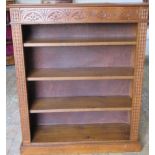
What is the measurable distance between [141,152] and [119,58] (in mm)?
852

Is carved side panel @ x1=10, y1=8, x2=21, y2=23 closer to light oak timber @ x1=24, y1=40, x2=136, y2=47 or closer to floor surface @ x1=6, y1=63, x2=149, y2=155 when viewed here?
light oak timber @ x1=24, y1=40, x2=136, y2=47

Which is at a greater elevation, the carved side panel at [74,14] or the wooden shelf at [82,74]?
the carved side panel at [74,14]

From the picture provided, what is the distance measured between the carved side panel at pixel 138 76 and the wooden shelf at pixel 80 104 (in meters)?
0.07

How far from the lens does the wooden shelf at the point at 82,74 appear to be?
1.86 meters

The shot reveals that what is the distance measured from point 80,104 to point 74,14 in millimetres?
774

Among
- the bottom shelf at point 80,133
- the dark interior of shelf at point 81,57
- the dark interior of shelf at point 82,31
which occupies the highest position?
the dark interior of shelf at point 82,31

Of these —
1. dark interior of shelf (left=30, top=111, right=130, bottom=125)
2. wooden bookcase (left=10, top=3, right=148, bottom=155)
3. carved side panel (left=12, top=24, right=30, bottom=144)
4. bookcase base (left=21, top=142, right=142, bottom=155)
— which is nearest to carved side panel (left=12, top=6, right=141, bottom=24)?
wooden bookcase (left=10, top=3, right=148, bottom=155)

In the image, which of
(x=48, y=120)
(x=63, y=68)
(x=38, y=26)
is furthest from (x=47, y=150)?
(x=38, y=26)

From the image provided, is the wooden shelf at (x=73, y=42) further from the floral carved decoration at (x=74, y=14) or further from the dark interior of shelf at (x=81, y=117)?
the dark interior of shelf at (x=81, y=117)

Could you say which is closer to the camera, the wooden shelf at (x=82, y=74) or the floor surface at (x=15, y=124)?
the wooden shelf at (x=82, y=74)

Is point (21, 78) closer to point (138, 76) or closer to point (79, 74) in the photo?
point (79, 74)

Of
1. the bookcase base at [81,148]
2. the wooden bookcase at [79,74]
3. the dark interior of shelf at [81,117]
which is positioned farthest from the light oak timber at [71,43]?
the bookcase base at [81,148]

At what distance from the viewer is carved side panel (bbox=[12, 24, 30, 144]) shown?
1.73 meters
